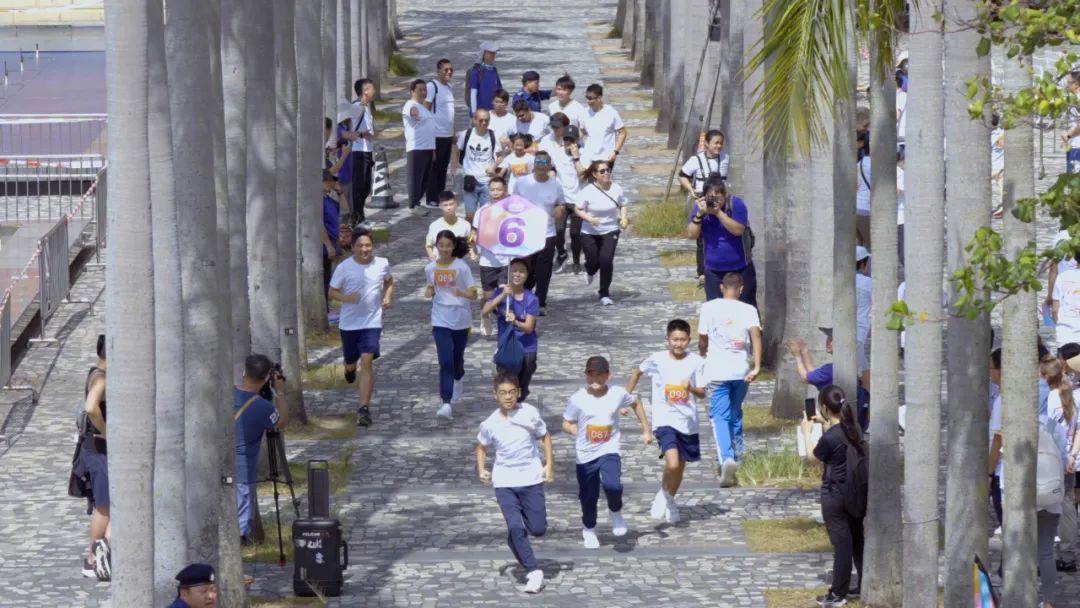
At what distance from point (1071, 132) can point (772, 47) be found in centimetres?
1346

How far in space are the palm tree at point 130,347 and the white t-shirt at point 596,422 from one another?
5077 millimetres

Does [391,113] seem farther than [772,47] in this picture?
Yes

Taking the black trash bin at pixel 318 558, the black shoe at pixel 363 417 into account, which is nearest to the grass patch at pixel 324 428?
the black shoe at pixel 363 417

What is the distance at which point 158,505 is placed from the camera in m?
12.9

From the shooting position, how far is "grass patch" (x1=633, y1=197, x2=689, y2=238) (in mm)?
28609

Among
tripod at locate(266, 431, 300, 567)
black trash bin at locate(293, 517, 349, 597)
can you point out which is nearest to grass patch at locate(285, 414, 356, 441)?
tripod at locate(266, 431, 300, 567)

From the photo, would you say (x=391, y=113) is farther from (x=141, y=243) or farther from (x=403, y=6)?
Result: (x=141, y=243)

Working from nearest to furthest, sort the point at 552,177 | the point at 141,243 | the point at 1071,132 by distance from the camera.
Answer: the point at 141,243
the point at 552,177
the point at 1071,132

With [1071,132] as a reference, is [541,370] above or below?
below

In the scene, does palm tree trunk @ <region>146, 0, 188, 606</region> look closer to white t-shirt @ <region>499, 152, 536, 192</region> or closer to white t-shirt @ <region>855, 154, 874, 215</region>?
white t-shirt @ <region>499, 152, 536, 192</region>

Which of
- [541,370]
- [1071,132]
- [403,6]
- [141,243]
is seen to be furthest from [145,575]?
[403,6]

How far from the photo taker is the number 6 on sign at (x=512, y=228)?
20484 millimetres

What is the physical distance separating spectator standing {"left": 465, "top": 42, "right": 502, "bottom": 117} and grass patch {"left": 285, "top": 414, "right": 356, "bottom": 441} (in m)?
11.2

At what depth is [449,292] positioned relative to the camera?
19359 mm
